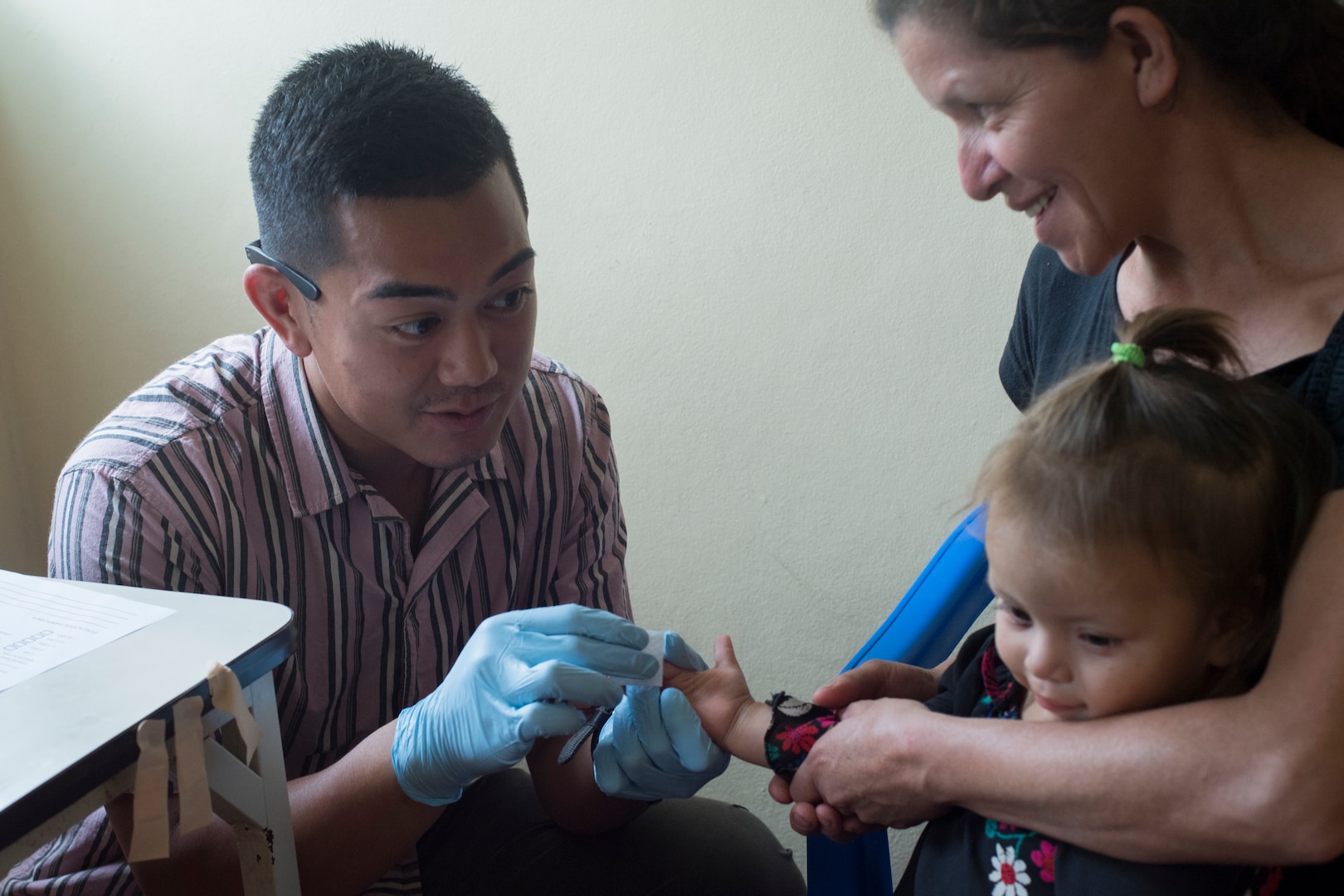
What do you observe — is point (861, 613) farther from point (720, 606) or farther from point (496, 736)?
point (496, 736)

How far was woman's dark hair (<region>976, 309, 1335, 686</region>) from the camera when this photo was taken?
2.71ft

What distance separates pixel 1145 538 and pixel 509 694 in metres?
0.61

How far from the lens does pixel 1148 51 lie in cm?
94

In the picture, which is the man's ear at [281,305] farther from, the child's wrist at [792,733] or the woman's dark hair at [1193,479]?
the woman's dark hair at [1193,479]

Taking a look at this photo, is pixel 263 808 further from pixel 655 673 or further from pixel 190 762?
pixel 655 673

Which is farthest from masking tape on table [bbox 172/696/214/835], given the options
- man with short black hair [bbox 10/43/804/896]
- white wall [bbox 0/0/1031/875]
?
white wall [bbox 0/0/1031/875]

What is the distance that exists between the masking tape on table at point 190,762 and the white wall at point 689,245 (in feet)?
4.27

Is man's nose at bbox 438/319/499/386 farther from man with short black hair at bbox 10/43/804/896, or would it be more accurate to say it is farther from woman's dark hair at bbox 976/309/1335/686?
woman's dark hair at bbox 976/309/1335/686

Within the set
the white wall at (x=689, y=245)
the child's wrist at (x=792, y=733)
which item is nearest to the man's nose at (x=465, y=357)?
the child's wrist at (x=792, y=733)

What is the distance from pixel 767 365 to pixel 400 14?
0.94 m

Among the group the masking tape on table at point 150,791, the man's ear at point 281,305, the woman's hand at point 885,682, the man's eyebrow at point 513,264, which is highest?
the man's eyebrow at point 513,264

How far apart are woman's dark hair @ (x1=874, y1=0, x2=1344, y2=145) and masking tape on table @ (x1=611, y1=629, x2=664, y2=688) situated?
689 mm

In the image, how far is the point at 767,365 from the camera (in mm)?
1943

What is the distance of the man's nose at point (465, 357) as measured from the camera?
1.14 m
